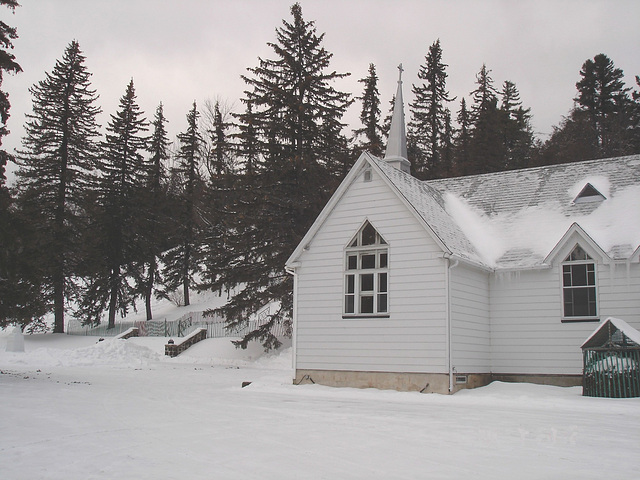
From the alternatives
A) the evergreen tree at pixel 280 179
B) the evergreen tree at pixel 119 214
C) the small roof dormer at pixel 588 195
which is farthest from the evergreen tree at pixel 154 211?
the small roof dormer at pixel 588 195

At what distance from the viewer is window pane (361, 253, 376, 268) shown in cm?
1841

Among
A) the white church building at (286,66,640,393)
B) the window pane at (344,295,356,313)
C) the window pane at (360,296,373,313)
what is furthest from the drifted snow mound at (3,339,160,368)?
the window pane at (360,296,373,313)

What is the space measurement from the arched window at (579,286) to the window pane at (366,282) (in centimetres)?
539

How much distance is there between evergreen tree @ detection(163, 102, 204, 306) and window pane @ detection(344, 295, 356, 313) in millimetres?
30251

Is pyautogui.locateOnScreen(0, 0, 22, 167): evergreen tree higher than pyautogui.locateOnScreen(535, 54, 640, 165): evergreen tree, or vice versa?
pyautogui.locateOnScreen(535, 54, 640, 165): evergreen tree

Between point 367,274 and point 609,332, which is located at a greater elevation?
point 367,274

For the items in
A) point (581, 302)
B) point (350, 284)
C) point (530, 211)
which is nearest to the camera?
point (581, 302)

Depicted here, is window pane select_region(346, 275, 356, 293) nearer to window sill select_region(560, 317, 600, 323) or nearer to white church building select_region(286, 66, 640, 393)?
white church building select_region(286, 66, 640, 393)

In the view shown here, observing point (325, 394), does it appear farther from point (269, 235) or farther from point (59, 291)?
point (59, 291)

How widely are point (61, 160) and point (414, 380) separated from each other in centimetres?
3194

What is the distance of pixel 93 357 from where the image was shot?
91.1 feet

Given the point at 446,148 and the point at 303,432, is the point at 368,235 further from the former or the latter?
the point at 446,148

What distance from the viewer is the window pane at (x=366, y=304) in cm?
1825

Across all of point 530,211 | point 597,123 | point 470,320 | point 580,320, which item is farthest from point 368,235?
point 597,123
